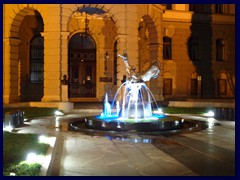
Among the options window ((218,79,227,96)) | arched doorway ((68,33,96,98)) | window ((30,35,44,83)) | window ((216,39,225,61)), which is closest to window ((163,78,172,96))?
window ((218,79,227,96))

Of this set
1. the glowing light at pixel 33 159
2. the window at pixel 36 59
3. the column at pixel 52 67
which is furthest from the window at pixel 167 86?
the glowing light at pixel 33 159

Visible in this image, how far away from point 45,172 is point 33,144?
274cm

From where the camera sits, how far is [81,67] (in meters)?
30.7

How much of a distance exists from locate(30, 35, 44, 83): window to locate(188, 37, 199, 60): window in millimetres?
14369

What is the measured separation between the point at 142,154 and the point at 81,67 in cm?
2361

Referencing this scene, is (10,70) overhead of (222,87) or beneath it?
overhead

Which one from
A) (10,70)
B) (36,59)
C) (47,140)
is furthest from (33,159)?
(36,59)

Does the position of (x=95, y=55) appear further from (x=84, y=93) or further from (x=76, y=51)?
(x=84, y=93)

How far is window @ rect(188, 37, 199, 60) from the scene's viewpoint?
108ft

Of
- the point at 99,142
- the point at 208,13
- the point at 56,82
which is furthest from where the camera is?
the point at 208,13

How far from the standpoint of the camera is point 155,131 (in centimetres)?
1138

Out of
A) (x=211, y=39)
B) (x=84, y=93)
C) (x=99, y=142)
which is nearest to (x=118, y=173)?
(x=99, y=142)

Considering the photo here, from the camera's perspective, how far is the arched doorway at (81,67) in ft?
100

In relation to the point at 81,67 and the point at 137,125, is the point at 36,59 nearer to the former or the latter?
the point at 81,67
